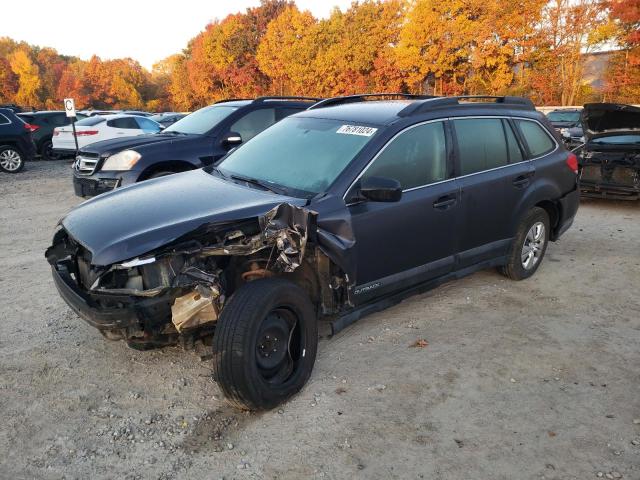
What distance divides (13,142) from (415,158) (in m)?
12.8

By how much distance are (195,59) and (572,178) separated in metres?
60.6

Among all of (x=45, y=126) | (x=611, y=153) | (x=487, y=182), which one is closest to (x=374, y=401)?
(x=487, y=182)

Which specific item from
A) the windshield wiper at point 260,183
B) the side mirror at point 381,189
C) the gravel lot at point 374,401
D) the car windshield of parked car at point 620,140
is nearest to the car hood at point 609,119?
the car windshield of parked car at point 620,140

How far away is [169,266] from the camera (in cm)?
289

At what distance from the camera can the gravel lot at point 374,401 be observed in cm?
265

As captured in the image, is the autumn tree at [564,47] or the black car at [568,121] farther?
the autumn tree at [564,47]

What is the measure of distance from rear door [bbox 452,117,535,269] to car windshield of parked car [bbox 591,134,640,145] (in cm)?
492

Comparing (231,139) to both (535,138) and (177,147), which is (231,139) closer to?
(177,147)

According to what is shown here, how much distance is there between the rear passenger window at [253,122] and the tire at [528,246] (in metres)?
4.27

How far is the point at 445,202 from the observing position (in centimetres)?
400

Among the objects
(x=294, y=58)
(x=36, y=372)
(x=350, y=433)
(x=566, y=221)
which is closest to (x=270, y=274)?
(x=350, y=433)

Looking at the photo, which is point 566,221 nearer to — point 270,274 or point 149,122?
point 270,274

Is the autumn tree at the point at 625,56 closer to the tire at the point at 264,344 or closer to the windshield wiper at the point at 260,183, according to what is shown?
the windshield wiper at the point at 260,183

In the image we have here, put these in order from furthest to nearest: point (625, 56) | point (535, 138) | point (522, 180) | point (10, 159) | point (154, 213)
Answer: point (625, 56), point (10, 159), point (535, 138), point (522, 180), point (154, 213)
